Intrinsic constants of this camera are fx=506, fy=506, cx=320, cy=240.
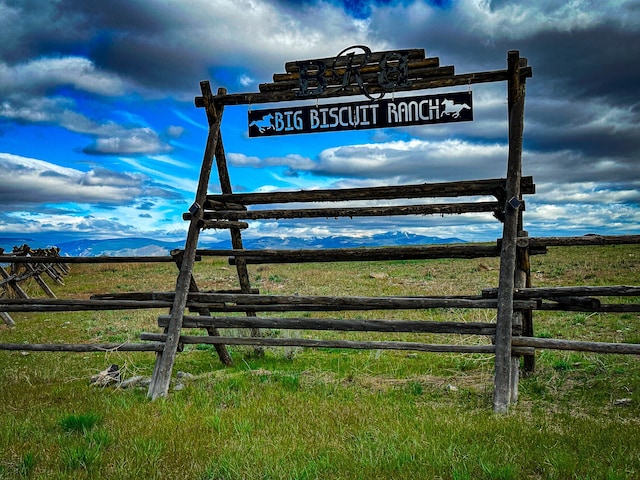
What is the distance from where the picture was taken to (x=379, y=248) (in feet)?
24.9

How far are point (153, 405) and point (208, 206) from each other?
326 centimetres

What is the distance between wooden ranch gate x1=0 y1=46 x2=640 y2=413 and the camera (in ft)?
22.4

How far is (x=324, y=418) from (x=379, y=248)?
9.22ft

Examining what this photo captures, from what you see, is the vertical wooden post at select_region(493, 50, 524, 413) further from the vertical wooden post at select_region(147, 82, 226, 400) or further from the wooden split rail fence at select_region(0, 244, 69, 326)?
the wooden split rail fence at select_region(0, 244, 69, 326)

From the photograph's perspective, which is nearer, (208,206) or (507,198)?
(507,198)

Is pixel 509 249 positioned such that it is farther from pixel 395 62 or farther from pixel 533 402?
pixel 395 62

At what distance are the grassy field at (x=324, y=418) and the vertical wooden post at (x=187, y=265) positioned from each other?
31 centimetres

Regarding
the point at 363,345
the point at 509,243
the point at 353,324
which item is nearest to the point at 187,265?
the point at 353,324

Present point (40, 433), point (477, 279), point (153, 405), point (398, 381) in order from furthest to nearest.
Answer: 1. point (477, 279)
2. point (398, 381)
3. point (153, 405)
4. point (40, 433)

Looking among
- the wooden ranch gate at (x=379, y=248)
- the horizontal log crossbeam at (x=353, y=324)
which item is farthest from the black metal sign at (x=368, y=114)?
the horizontal log crossbeam at (x=353, y=324)

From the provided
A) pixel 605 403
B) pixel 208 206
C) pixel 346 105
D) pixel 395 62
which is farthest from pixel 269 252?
pixel 605 403

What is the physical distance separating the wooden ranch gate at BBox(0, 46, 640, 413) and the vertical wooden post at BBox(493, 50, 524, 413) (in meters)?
0.01

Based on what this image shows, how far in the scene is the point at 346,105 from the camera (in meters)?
7.78

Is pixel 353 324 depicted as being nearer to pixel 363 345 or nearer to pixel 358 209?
pixel 363 345
